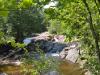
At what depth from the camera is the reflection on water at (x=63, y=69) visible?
2862 cm

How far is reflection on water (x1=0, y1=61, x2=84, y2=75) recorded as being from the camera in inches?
1127

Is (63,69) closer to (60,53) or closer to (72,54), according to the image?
(72,54)

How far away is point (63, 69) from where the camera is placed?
102 feet

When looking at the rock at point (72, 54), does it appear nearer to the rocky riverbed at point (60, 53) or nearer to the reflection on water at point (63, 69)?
the rocky riverbed at point (60, 53)

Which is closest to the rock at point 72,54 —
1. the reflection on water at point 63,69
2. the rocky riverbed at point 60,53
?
the rocky riverbed at point 60,53

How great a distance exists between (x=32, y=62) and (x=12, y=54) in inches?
955

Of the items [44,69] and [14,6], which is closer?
[14,6]

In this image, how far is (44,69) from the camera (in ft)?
57.3

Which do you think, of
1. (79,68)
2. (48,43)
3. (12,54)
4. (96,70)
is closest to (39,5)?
(96,70)

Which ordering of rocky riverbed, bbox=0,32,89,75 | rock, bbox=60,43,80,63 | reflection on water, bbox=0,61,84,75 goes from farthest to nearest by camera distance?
rock, bbox=60,43,80,63 → rocky riverbed, bbox=0,32,89,75 → reflection on water, bbox=0,61,84,75

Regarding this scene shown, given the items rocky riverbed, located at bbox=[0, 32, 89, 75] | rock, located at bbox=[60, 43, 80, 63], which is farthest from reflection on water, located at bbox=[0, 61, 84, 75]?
rock, located at bbox=[60, 43, 80, 63]

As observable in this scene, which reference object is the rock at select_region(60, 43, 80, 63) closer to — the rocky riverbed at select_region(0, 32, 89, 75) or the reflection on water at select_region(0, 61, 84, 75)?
the rocky riverbed at select_region(0, 32, 89, 75)

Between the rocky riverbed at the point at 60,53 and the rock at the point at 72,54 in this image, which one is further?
the rock at the point at 72,54

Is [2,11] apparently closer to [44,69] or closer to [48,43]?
[44,69]
